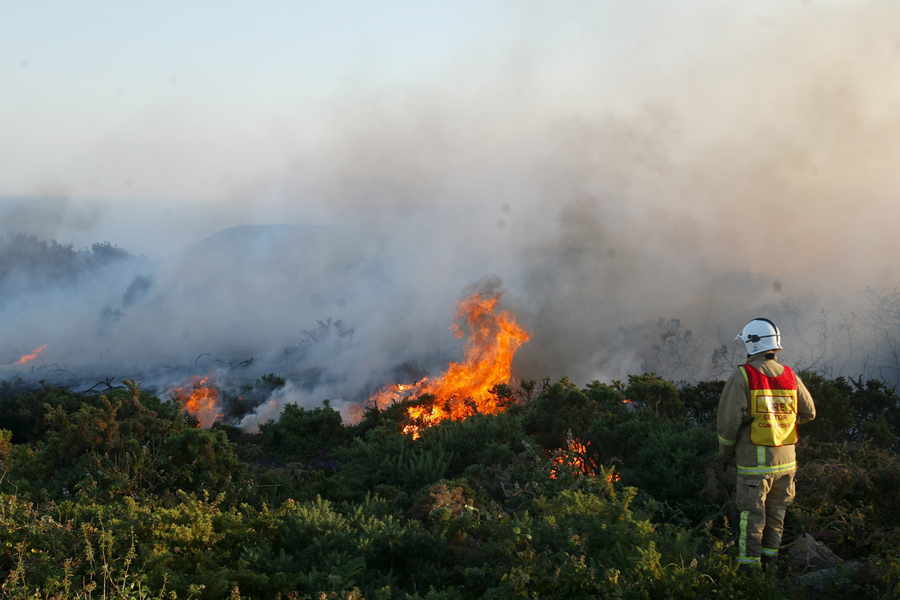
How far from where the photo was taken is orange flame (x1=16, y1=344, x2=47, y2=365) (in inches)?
1550

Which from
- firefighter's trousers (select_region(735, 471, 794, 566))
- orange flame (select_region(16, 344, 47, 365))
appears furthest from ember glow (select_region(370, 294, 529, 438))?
orange flame (select_region(16, 344, 47, 365))

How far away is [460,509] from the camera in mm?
8047

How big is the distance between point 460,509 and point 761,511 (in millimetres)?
3152

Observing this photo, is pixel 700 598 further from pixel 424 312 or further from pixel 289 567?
pixel 424 312

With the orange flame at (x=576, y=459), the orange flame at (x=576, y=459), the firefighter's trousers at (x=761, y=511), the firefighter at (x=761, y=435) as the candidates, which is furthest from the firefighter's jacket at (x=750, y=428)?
the orange flame at (x=576, y=459)

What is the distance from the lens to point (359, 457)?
11281 mm

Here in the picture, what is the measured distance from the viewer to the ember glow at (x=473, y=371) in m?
16.9

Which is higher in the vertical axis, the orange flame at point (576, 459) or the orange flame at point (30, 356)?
the orange flame at point (30, 356)

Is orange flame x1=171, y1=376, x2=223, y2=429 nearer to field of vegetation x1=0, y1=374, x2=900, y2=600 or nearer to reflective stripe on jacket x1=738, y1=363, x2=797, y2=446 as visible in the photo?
field of vegetation x1=0, y1=374, x2=900, y2=600

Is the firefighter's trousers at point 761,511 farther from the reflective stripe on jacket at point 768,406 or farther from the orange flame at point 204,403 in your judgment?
the orange flame at point 204,403

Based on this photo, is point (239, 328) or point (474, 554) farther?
point (239, 328)

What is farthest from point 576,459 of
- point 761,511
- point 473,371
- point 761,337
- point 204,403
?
point 204,403

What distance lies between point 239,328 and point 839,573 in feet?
131

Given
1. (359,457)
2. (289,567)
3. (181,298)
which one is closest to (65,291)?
(181,298)
